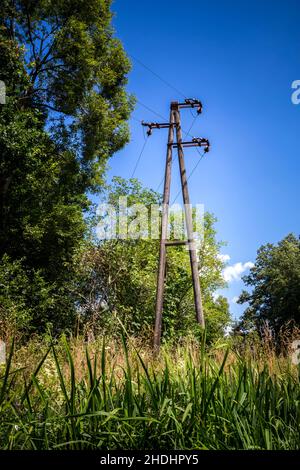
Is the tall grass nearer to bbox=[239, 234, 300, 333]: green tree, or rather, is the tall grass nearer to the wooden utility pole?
the wooden utility pole

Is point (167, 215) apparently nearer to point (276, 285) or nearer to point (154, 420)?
point (154, 420)

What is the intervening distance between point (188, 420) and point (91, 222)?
611 inches

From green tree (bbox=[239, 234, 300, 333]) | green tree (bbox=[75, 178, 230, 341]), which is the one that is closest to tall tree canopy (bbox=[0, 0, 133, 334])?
green tree (bbox=[75, 178, 230, 341])

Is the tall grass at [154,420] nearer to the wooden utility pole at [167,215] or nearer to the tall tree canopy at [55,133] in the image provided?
the wooden utility pole at [167,215]

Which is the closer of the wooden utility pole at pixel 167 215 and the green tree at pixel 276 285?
the wooden utility pole at pixel 167 215

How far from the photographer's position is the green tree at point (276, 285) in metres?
26.7

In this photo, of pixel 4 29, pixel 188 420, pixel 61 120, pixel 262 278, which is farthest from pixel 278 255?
pixel 188 420

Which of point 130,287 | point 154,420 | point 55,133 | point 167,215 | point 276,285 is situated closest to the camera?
point 154,420

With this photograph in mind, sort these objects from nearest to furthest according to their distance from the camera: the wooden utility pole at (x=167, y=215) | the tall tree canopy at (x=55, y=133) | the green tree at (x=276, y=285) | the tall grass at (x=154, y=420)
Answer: the tall grass at (x=154, y=420) < the wooden utility pole at (x=167, y=215) < the tall tree canopy at (x=55, y=133) < the green tree at (x=276, y=285)

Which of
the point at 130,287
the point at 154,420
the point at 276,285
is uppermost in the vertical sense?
the point at 276,285

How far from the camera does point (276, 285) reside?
2852cm

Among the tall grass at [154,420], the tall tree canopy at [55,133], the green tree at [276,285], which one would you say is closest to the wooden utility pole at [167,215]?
the tall tree canopy at [55,133]

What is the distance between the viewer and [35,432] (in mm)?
2031

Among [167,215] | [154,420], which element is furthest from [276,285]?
[154,420]
